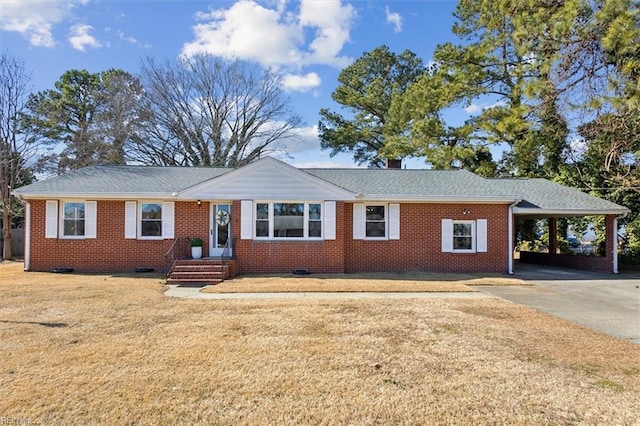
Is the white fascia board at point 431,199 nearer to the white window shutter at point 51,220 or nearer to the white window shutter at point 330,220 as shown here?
the white window shutter at point 330,220

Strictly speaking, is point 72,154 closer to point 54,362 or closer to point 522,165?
point 54,362

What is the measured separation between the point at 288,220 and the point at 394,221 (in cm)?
388

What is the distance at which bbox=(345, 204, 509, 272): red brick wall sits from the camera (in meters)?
14.4

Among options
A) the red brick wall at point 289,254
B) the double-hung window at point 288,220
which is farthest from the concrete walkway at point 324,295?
the double-hung window at point 288,220

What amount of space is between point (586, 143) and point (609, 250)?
5.97 m

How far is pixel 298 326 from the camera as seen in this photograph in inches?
263

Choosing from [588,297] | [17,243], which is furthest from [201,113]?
[588,297]

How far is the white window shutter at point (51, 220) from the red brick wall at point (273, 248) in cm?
17

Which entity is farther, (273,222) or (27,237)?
(273,222)

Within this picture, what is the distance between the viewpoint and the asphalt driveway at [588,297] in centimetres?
722

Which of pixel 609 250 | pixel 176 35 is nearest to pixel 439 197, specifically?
pixel 609 250

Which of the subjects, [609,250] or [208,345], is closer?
[208,345]

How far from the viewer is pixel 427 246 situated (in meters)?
14.5

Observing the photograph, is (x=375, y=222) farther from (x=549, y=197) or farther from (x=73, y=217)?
(x=73, y=217)
